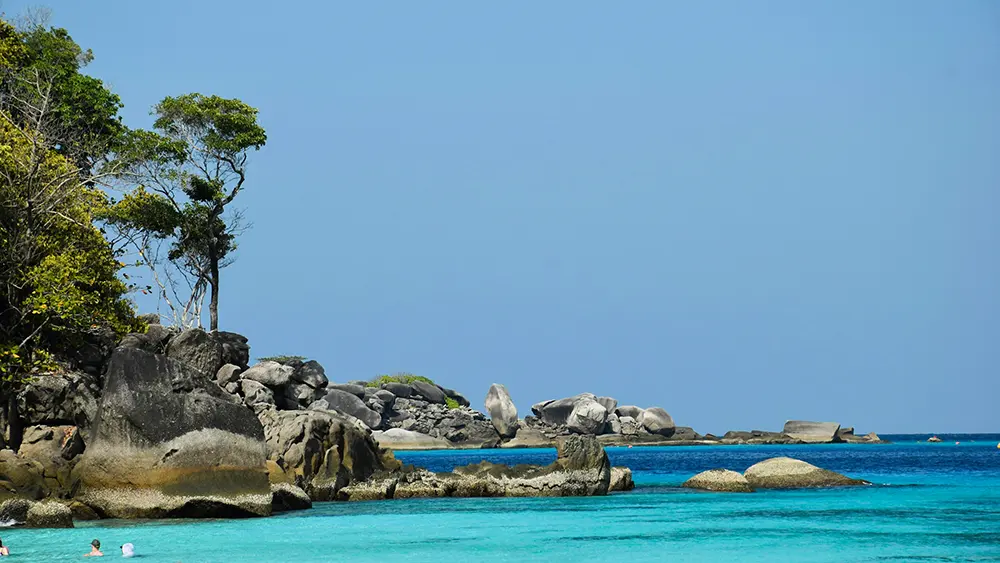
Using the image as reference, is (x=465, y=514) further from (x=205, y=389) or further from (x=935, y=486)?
(x=935, y=486)

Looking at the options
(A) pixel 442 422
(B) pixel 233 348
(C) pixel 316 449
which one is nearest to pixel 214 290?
(B) pixel 233 348

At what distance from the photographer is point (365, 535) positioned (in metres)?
29.1

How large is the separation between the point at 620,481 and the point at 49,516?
2498cm

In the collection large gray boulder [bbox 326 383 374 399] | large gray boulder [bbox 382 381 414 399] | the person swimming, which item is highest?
large gray boulder [bbox 382 381 414 399]

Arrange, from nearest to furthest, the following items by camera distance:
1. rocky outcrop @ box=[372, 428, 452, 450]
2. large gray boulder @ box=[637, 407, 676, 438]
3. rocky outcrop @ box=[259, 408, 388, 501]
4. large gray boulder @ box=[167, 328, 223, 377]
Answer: rocky outcrop @ box=[259, 408, 388, 501] → large gray boulder @ box=[167, 328, 223, 377] → rocky outcrop @ box=[372, 428, 452, 450] → large gray boulder @ box=[637, 407, 676, 438]

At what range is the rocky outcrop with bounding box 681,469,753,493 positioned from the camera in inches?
1772

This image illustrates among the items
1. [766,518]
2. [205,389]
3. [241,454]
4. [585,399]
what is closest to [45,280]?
[205,389]

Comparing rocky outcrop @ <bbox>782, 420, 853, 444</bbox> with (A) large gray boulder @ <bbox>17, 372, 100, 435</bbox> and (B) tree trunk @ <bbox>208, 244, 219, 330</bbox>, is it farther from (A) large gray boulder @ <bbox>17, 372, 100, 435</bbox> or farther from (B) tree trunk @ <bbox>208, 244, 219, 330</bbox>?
(A) large gray boulder @ <bbox>17, 372, 100, 435</bbox>

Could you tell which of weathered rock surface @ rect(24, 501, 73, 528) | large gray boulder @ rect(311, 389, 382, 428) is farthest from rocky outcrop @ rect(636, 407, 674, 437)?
weathered rock surface @ rect(24, 501, 73, 528)

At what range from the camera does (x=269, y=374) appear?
45094mm

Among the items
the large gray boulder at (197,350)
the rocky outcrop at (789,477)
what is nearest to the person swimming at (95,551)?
the large gray boulder at (197,350)

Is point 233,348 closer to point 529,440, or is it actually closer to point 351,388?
point 351,388

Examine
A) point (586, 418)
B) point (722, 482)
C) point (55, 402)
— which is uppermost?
point (586, 418)

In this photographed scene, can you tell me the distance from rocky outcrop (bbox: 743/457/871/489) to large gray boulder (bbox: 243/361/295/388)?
19.4m
